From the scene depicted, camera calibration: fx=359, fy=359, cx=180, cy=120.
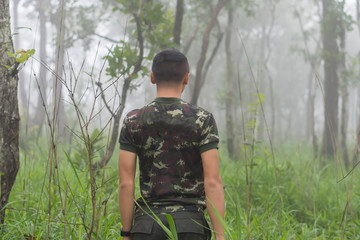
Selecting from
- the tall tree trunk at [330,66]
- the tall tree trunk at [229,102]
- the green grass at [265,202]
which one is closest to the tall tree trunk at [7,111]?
the green grass at [265,202]

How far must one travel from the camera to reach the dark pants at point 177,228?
1644 millimetres

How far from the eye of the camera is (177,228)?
5.36 feet

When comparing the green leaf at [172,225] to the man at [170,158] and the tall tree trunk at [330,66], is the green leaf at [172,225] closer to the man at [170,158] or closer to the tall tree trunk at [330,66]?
the man at [170,158]

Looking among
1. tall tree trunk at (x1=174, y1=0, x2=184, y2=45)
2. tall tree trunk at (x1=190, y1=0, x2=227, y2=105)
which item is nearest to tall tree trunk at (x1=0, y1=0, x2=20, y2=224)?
tall tree trunk at (x1=174, y1=0, x2=184, y2=45)

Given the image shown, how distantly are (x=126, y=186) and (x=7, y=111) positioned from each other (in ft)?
4.09

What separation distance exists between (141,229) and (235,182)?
3.25m

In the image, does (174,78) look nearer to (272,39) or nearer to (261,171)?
(261,171)

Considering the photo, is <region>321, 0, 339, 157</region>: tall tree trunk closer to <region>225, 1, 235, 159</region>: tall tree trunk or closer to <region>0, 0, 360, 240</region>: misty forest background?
<region>0, 0, 360, 240</region>: misty forest background

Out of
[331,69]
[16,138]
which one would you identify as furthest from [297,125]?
[16,138]

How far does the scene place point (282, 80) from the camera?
3144cm

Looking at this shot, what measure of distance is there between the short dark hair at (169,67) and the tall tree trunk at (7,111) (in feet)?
3.91

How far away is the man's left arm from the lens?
1720mm

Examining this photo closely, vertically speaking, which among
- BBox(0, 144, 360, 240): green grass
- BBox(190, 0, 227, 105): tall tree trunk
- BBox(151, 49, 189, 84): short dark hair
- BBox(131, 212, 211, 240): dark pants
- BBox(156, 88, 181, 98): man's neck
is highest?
BBox(190, 0, 227, 105): tall tree trunk

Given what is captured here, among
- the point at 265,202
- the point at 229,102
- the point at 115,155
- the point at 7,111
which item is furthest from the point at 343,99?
the point at 7,111
